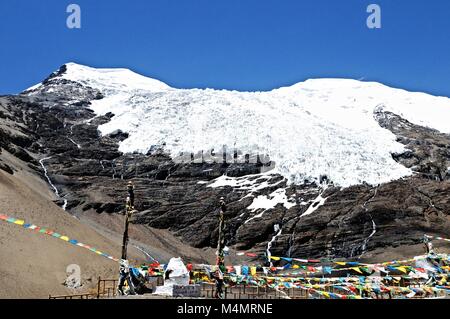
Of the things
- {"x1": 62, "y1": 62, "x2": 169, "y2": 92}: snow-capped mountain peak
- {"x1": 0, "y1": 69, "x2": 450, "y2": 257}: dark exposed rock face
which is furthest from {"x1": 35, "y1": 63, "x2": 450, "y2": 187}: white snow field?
{"x1": 0, "y1": 69, "x2": 450, "y2": 257}: dark exposed rock face

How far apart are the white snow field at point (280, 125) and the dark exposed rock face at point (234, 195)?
422cm

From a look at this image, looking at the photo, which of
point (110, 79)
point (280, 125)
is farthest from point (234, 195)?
point (110, 79)

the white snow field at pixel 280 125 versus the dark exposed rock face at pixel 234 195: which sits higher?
the white snow field at pixel 280 125

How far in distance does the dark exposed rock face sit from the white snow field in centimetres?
422

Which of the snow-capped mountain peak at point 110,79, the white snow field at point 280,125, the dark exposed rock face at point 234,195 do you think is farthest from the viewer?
the snow-capped mountain peak at point 110,79

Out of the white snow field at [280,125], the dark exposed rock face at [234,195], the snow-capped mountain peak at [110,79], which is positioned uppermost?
the snow-capped mountain peak at [110,79]

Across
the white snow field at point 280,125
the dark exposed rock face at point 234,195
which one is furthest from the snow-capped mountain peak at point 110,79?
the dark exposed rock face at point 234,195

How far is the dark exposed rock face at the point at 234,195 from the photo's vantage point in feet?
242

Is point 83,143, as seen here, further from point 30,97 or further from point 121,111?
point 30,97

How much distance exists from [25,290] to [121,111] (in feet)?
278

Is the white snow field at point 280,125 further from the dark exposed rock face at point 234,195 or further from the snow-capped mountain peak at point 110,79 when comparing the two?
the dark exposed rock face at point 234,195

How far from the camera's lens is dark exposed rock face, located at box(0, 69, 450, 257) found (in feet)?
242

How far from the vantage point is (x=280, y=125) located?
107 m

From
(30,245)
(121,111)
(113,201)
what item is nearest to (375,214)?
(113,201)
